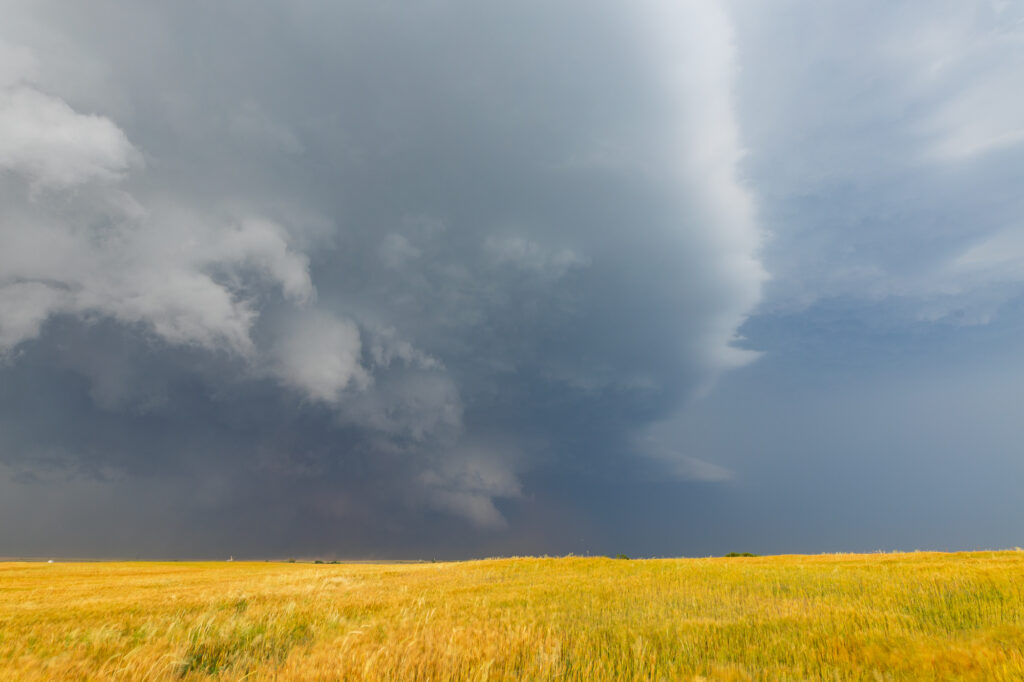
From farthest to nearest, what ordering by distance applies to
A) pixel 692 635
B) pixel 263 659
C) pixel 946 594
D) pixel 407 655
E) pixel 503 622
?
1. pixel 946 594
2. pixel 503 622
3. pixel 692 635
4. pixel 263 659
5. pixel 407 655

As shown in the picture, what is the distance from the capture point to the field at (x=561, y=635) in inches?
219

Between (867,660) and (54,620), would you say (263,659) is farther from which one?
(867,660)

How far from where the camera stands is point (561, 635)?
7.14 meters

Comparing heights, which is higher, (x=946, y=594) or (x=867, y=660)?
(x=946, y=594)

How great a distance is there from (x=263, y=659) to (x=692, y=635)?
6.30m

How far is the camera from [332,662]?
557 cm

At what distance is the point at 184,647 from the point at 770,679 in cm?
783

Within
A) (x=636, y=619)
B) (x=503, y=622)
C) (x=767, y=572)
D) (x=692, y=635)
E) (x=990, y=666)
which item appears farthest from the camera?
(x=767, y=572)

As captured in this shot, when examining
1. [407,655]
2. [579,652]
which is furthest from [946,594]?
[407,655]

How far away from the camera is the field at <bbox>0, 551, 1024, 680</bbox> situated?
5.57m

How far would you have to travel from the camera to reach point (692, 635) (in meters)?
7.13

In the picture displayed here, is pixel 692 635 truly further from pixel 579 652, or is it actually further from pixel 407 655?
pixel 407 655

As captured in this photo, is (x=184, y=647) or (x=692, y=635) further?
(x=692, y=635)

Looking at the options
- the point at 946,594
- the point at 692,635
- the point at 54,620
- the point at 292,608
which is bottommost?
the point at 54,620
